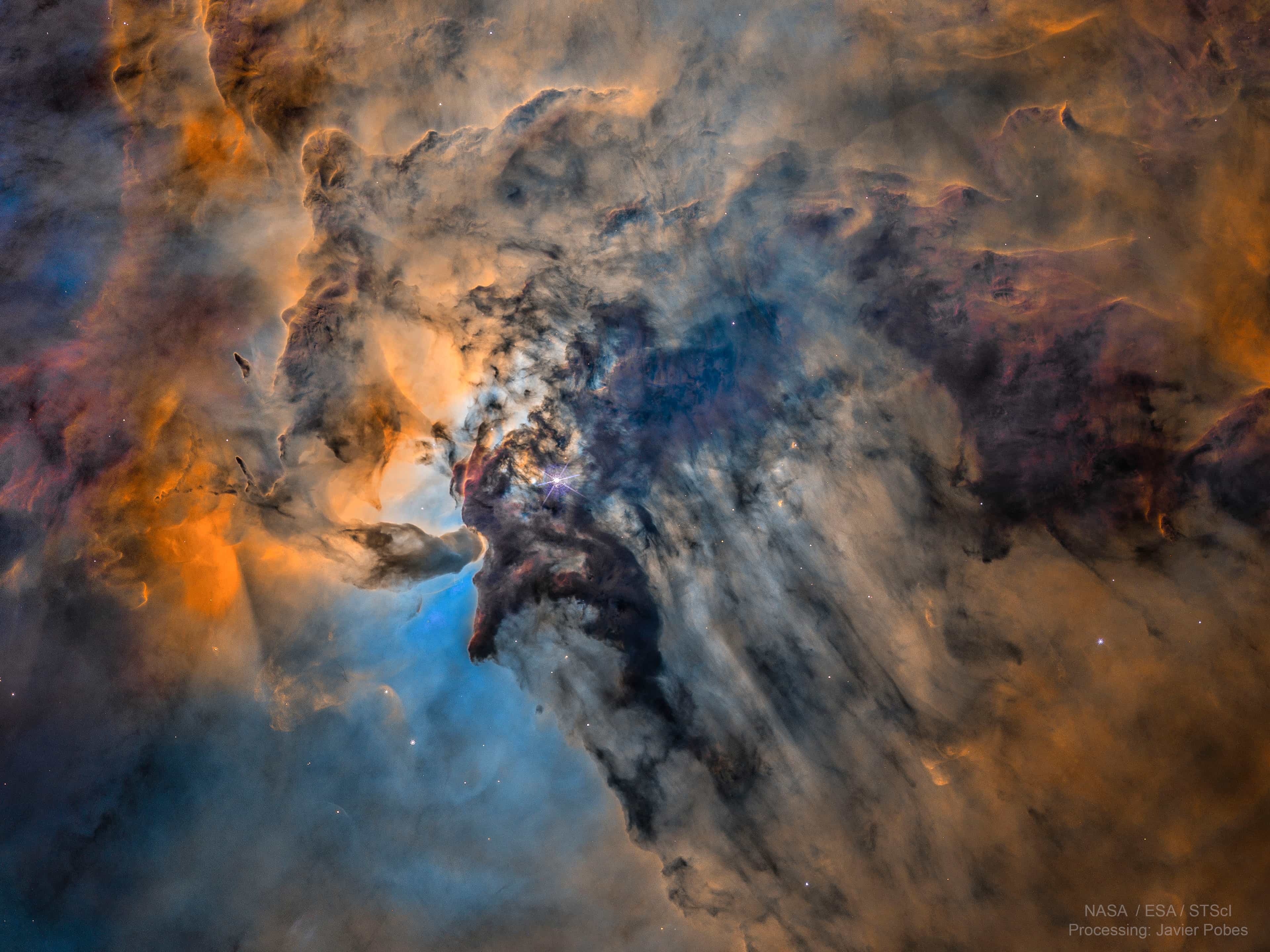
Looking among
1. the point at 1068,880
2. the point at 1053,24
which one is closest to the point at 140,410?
the point at 1053,24

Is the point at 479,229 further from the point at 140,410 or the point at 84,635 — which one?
the point at 84,635

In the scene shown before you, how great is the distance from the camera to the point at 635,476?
3400mm

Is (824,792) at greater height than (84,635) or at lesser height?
lesser

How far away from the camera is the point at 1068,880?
2.71 m

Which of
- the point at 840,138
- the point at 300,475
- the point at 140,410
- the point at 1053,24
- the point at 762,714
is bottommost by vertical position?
the point at 762,714

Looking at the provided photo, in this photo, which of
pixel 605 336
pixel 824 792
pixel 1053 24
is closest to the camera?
pixel 1053 24

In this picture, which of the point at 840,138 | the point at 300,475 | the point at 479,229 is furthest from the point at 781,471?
the point at 300,475

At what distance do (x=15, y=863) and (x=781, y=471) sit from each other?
442 centimetres

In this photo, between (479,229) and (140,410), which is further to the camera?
(140,410)

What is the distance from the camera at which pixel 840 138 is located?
9.35 feet

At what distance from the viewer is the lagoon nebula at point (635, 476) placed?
2.65m

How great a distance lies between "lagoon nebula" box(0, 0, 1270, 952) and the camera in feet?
8.70

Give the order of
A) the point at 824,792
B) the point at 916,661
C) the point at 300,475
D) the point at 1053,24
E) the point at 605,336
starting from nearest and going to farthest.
Answer: the point at 1053,24, the point at 916,661, the point at 824,792, the point at 605,336, the point at 300,475

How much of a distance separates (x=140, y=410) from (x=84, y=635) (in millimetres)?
1239
